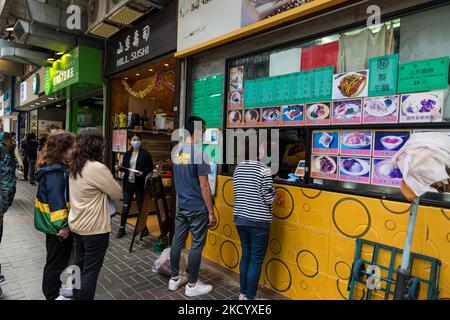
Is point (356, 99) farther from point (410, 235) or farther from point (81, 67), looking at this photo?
point (81, 67)

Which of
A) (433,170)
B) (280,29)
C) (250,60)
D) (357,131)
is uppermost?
(280,29)

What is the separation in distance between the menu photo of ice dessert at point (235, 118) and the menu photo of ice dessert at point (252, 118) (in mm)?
79

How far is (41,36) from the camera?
21.5ft

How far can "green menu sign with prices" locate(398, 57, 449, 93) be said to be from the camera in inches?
86.6

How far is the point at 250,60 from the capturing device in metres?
3.63

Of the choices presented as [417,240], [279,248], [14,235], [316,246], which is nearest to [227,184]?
[279,248]

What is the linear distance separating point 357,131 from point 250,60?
161 centimetres

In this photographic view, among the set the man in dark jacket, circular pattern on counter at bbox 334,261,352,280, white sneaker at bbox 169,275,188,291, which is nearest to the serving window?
circular pattern on counter at bbox 334,261,352,280

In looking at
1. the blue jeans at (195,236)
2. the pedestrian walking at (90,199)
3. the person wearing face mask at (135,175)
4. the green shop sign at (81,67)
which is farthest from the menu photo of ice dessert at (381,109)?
the green shop sign at (81,67)

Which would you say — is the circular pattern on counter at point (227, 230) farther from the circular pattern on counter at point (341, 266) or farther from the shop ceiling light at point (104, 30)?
the shop ceiling light at point (104, 30)

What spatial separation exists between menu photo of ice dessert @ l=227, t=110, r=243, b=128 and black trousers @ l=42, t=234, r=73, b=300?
2.17 metres

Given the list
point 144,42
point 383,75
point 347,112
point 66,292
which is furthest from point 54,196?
point 144,42

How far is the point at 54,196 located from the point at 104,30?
15.6ft

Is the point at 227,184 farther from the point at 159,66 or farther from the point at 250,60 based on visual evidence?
the point at 159,66
